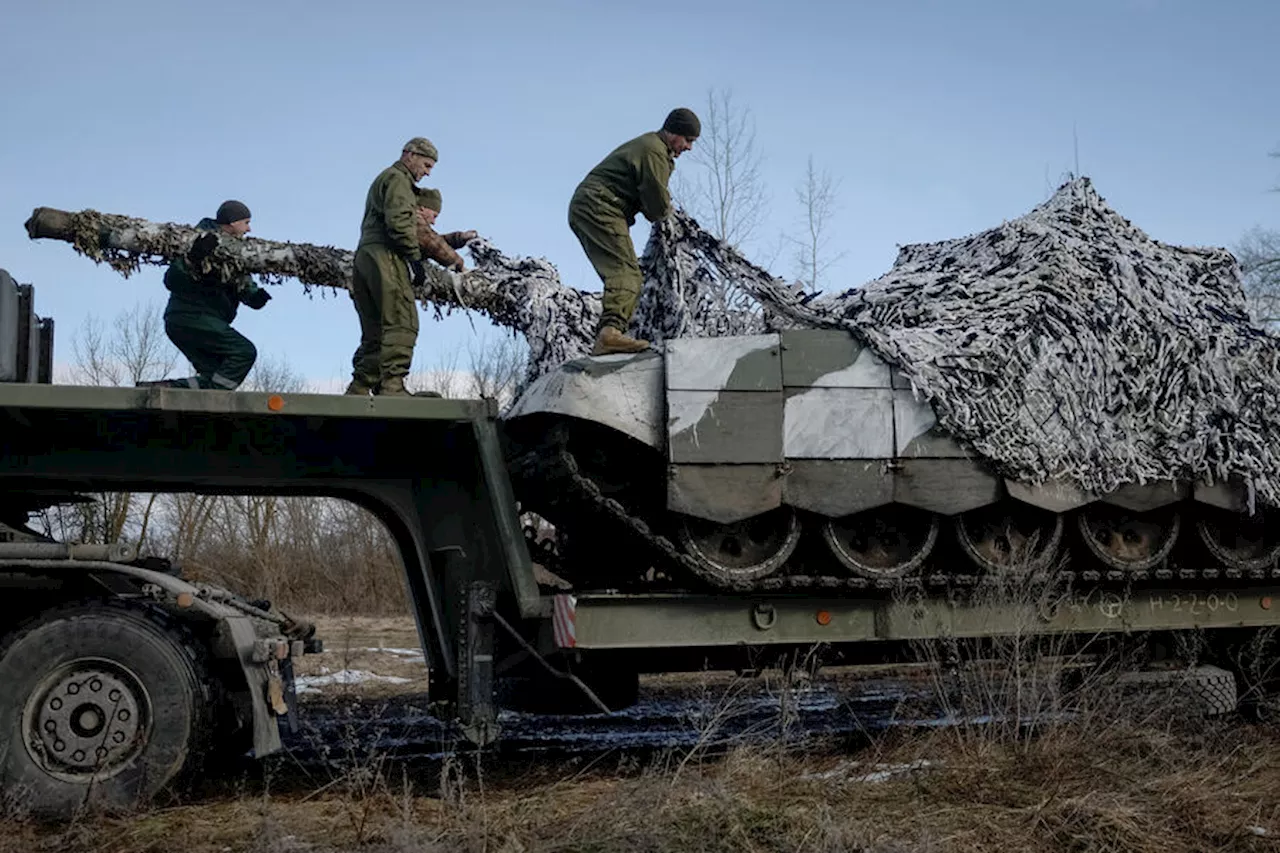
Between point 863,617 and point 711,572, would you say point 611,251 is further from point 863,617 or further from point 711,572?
point 863,617

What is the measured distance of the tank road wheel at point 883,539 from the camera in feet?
24.0

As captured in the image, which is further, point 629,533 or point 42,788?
point 629,533

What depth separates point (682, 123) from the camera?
796 centimetres

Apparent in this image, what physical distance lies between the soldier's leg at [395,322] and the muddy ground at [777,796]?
209 centimetres

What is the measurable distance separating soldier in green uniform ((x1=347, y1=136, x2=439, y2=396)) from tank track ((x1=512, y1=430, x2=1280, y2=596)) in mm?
928

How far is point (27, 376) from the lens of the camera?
682cm

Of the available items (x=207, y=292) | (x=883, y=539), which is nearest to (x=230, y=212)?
(x=207, y=292)

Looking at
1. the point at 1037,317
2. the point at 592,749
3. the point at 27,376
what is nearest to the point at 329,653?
the point at 592,749

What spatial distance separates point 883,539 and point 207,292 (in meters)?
4.36

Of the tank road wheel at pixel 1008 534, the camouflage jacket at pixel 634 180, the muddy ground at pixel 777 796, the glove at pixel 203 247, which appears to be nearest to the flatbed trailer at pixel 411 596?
the tank road wheel at pixel 1008 534

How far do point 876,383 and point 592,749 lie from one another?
292 cm

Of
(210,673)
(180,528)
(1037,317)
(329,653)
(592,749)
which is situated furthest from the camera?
(180,528)

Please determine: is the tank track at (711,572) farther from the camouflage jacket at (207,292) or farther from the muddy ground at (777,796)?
the camouflage jacket at (207,292)

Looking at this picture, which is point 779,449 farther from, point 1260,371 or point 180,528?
point 180,528
